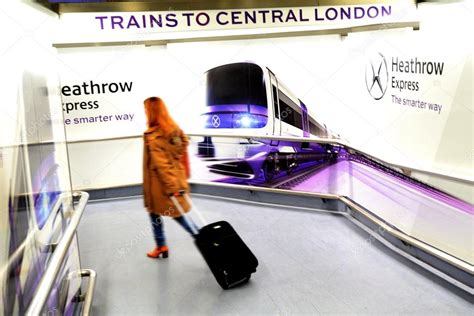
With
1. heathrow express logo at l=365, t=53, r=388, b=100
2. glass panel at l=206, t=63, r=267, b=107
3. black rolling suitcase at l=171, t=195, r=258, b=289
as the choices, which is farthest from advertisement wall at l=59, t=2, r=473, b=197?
black rolling suitcase at l=171, t=195, r=258, b=289

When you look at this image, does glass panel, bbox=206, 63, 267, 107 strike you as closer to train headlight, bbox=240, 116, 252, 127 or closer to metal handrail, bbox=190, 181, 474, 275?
train headlight, bbox=240, 116, 252, 127

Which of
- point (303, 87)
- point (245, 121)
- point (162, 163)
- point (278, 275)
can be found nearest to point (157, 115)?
point (162, 163)

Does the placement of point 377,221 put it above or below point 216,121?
below

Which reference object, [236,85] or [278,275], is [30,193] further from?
[236,85]

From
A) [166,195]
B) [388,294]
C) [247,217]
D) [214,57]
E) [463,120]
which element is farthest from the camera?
[214,57]

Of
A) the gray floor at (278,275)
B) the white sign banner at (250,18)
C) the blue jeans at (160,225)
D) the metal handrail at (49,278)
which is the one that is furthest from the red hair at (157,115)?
Answer: the metal handrail at (49,278)

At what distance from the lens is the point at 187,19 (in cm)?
488

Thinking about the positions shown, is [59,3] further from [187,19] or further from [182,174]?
[182,174]

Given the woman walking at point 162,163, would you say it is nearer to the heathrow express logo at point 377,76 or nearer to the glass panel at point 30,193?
the glass panel at point 30,193

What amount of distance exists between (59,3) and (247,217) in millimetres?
3180

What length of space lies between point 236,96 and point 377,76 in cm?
182

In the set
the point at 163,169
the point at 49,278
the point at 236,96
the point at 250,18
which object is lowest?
the point at 49,278

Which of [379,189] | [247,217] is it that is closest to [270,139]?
[247,217]

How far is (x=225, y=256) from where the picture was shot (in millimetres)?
3896
